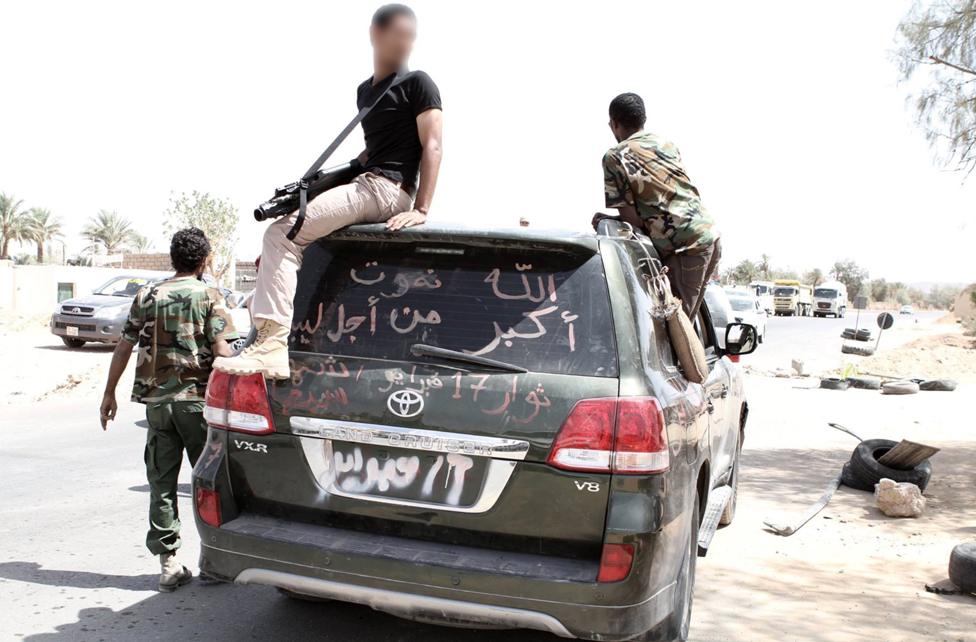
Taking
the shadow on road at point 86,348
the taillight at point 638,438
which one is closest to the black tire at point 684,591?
the taillight at point 638,438

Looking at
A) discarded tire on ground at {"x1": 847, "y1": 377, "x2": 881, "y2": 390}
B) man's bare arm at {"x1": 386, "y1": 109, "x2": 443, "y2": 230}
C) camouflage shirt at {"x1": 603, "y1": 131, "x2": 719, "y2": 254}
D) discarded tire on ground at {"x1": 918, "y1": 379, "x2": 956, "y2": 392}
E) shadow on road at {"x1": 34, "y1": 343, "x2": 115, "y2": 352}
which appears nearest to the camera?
man's bare arm at {"x1": 386, "y1": 109, "x2": 443, "y2": 230}

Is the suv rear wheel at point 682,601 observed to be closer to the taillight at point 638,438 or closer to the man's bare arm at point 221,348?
the taillight at point 638,438

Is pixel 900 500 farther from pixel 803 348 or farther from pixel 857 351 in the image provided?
pixel 803 348

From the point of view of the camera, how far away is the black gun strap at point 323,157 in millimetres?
3566

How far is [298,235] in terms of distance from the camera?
3.59 meters

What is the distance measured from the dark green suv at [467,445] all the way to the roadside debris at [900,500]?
421 centimetres

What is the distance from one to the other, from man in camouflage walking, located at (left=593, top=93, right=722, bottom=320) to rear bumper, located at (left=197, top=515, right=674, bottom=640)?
6.18ft

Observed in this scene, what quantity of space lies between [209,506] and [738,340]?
323 centimetres

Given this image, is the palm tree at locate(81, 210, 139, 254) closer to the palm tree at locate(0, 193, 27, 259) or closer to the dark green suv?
the palm tree at locate(0, 193, 27, 259)

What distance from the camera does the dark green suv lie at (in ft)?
9.93

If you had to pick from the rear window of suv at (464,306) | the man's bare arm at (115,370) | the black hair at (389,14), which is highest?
the black hair at (389,14)

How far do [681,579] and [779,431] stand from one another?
29.7ft

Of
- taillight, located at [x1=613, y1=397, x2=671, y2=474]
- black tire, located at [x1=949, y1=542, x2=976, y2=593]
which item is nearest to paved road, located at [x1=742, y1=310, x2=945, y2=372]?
black tire, located at [x1=949, y1=542, x2=976, y2=593]


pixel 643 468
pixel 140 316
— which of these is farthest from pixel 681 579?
pixel 140 316
